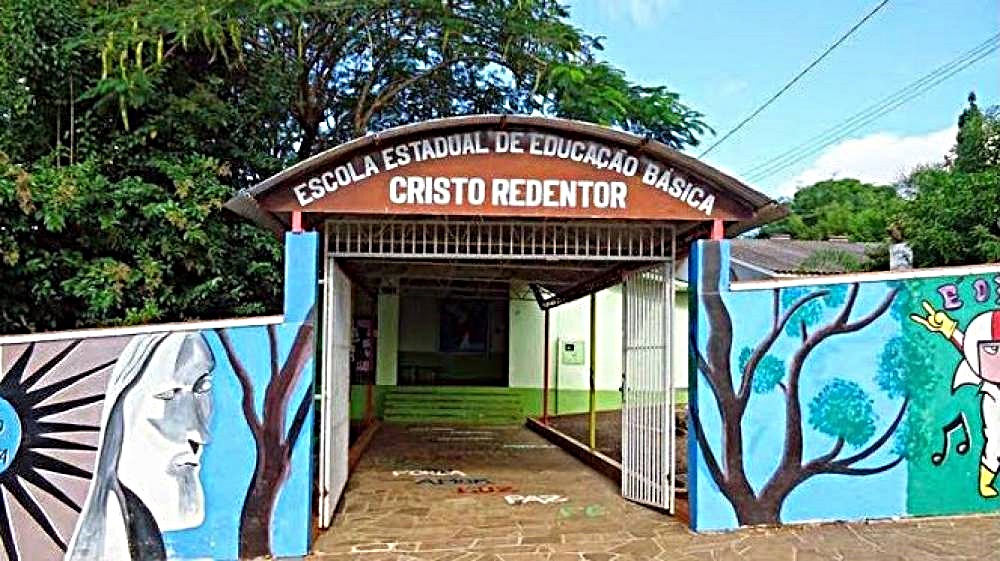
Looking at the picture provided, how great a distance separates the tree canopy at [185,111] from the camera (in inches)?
359

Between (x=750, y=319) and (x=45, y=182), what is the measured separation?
7.45 m

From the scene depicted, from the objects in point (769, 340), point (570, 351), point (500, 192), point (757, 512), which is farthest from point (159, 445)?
point (570, 351)

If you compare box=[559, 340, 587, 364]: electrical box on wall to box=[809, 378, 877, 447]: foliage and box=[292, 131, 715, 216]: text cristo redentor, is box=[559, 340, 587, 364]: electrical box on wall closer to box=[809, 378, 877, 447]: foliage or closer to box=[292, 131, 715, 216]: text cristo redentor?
box=[809, 378, 877, 447]: foliage

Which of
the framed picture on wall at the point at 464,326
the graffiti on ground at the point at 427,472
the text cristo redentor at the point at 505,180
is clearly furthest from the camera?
the framed picture on wall at the point at 464,326

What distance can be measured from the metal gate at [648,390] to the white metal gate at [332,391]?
2845 mm

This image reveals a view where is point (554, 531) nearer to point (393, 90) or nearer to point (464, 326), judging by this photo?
point (393, 90)

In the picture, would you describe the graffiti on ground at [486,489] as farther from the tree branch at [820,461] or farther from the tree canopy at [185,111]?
the tree canopy at [185,111]

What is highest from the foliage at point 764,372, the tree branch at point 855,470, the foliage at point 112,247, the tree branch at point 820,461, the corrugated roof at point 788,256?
the corrugated roof at point 788,256

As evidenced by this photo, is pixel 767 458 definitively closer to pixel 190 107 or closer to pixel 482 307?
pixel 190 107

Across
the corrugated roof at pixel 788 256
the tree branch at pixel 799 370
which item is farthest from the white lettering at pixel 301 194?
the corrugated roof at pixel 788 256

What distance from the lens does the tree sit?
33.1 metres

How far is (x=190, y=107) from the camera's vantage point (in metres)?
9.77

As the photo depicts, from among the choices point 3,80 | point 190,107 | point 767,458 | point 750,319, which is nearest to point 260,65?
point 190,107

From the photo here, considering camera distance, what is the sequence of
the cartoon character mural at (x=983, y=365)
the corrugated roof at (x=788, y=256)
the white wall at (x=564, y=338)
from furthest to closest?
1. the white wall at (x=564, y=338)
2. the corrugated roof at (x=788, y=256)
3. the cartoon character mural at (x=983, y=365)
